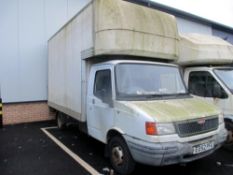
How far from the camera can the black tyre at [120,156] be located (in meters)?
4.62

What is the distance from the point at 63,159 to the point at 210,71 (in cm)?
427

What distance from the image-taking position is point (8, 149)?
6734mm

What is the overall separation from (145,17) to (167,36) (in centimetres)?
72

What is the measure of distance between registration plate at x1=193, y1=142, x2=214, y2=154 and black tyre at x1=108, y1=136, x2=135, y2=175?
43.3 inches

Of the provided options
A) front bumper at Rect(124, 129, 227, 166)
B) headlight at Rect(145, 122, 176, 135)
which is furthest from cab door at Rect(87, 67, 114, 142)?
headlight at Rect(145, 122, 176, 135)

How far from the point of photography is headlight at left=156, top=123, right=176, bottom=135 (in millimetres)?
4172

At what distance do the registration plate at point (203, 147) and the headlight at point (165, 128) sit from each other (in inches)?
21.8

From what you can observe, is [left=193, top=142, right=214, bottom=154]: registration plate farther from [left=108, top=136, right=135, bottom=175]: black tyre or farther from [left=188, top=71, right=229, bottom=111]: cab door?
[left=188, top=71, right=229, bottom=111]: cab door

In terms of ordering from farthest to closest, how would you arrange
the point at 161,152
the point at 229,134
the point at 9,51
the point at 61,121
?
the point at 9,51 < the point at 61,121 < the point at 229,134 < the point at 161,152

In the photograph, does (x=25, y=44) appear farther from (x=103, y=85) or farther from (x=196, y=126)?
(x=196, y=126)

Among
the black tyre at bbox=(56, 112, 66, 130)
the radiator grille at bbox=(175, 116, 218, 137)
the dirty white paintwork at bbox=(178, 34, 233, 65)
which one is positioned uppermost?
the dirty white paintwork at bbox=(178, 34, 233, 65)

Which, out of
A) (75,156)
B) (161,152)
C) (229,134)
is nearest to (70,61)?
(75,156)

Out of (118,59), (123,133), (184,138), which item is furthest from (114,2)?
(184,138)

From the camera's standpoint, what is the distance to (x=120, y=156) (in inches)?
189
